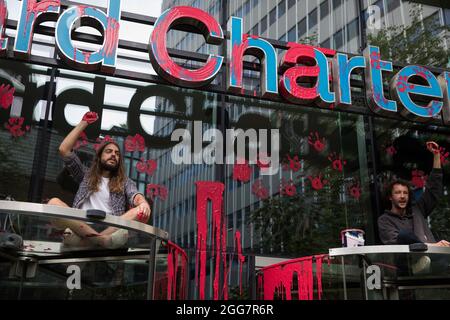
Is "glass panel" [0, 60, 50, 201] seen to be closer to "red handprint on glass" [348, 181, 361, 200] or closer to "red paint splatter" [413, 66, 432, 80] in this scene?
"red handprint on glass" [348, 181, 361, 200]

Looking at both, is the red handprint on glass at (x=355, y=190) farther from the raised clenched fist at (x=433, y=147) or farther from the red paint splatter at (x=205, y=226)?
the red paint splatter at (x=205, y=226)

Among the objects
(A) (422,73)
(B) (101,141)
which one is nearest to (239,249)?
(B) (101,141)

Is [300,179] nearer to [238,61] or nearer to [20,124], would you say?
[238,61]

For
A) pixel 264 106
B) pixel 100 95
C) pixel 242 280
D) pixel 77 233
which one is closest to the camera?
pixel 77 233

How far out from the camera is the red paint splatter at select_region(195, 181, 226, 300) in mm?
6941

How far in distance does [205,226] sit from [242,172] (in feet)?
3.17

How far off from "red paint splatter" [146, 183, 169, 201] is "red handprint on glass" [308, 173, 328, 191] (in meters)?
2.13

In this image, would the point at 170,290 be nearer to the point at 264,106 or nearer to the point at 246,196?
the point at 246,196

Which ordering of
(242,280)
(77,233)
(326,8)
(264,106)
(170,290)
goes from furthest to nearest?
(326,8) → (264,106) → (242,280) → (170,290) → (77,233)

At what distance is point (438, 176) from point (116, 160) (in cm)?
446

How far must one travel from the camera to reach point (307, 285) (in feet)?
20.7

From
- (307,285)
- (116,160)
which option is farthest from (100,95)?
(307,285)

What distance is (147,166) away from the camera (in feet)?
24.2

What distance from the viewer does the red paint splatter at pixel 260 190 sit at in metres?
7.69
